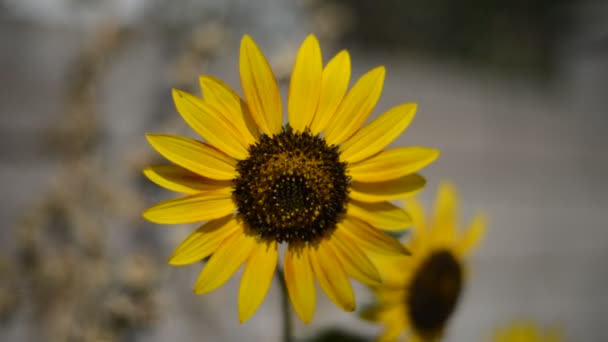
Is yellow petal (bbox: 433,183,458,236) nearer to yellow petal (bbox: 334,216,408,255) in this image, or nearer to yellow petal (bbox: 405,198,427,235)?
yellow petal (bbox: 405,198,427,235)

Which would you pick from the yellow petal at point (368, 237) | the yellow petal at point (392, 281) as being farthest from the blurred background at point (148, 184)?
the yellow petal at point (368, 237)

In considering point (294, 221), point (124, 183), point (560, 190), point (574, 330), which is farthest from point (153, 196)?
point (560, 190)

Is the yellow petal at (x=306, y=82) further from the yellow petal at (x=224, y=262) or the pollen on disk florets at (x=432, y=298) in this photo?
the pollen on disk florets at (x=432, y=298)

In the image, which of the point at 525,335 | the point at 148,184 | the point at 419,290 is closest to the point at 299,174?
the point at 419,290

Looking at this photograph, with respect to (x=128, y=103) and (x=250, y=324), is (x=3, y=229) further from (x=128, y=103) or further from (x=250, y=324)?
(x=250, y=324)

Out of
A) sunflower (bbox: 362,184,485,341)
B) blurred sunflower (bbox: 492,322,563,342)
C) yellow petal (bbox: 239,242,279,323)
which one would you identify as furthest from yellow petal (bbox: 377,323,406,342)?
blurred sunflower (bbox: 492,322,563,342)

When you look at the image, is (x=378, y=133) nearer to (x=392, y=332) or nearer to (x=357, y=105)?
(x=357, y=105)

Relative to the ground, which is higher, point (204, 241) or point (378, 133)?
point (378, 133)
